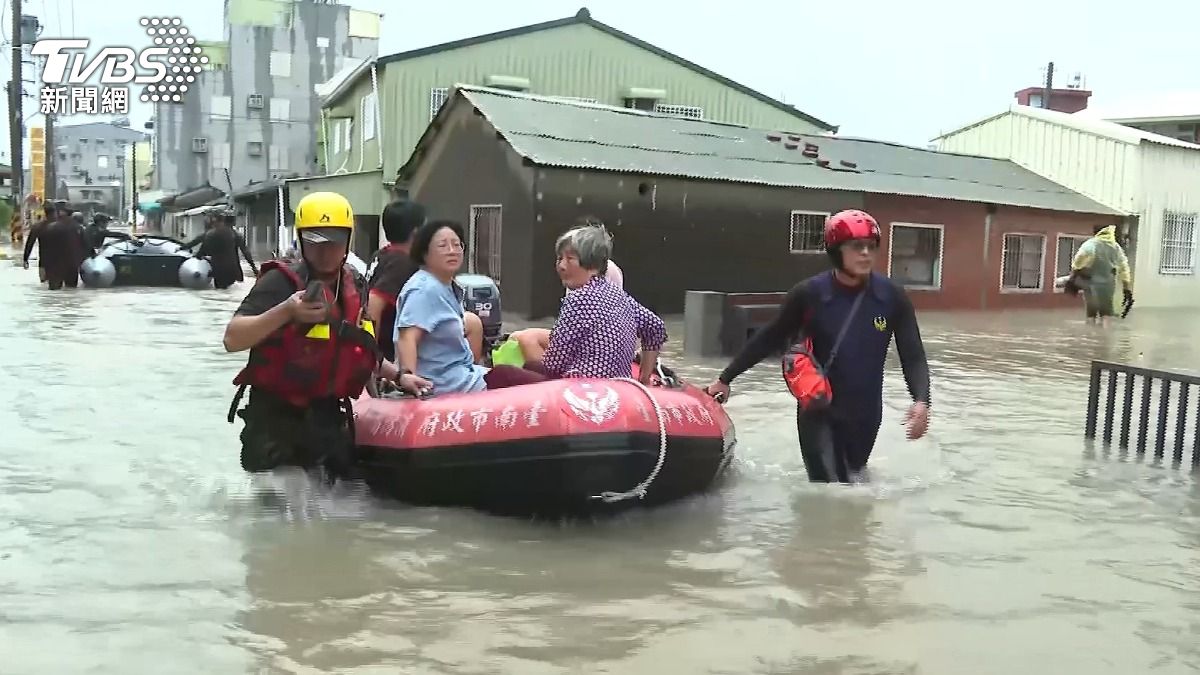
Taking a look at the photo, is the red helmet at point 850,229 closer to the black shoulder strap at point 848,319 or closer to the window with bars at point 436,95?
the black shoulder strap at point 848,319

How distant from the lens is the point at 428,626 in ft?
15.4

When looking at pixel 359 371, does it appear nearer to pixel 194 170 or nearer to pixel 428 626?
pixel 428 626

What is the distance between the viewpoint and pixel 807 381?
6254mm

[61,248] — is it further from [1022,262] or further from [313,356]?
[1022,262]

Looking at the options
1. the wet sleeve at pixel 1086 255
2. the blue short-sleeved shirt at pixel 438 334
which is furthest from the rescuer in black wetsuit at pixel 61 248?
the blue short-sleeved shirt at pixel 438 334

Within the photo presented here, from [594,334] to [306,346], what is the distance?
1421 millimetres

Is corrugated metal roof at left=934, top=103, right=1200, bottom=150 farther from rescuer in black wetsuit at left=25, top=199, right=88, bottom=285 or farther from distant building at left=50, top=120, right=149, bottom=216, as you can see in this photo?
distant building at left=50, top=120, right=149, bottom=216

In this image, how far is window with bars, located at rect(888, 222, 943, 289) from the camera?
2428 cm

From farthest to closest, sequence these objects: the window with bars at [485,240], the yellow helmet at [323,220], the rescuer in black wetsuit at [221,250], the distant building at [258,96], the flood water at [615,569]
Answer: the distant building at [258,96] < the rescuer in black wetsuit at [221,250] < the window with bars at [485,240] < the yellow helmet at [323,220] < the flood water at [615,569]

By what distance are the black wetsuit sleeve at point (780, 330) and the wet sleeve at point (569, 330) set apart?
88cm

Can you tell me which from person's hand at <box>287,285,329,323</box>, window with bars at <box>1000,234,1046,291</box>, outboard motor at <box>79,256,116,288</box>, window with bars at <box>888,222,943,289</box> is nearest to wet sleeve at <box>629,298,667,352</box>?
person's hand at <box>287,285,329,323</box>

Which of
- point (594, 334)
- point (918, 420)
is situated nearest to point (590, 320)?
point (594, 334)

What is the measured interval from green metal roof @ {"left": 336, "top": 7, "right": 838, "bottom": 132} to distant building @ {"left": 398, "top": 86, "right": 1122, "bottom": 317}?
6530 millimetres

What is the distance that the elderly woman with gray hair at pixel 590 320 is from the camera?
621cm
